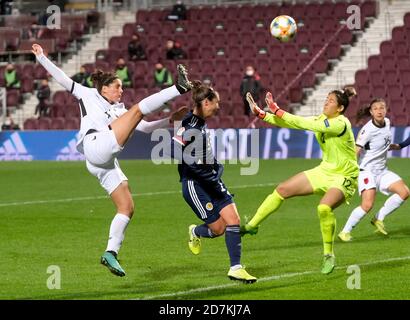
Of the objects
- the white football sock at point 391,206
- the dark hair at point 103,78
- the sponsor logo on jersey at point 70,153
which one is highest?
the dark hair at point 103,78

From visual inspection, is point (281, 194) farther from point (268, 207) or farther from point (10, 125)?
point (10, 125)

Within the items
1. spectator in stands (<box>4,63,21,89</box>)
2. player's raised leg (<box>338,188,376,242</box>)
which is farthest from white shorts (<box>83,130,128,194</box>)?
spectator in stands (<box>4,63,21,89</box>)

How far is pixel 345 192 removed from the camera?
11.9m

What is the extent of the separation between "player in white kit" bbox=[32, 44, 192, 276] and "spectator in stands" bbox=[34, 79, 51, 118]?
23.5m

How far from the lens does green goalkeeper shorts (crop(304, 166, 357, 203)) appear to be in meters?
12.0

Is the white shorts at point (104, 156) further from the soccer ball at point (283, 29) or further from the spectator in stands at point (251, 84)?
the spectator in stands at point (251, 84)

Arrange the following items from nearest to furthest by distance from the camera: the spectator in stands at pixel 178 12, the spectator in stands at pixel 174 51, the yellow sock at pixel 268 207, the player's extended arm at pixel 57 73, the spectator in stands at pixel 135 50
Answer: the player's extended arm at pixel 57 73 < the yellow sock at pixel 268 207 < the spectator in stands at pixel 174 51 < the spectator in stands at pixel 135 50 < the spectator in stands at pixel 178 12

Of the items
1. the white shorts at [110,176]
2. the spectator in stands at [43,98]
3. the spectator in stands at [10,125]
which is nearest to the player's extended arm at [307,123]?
the white shorts at [110,176]

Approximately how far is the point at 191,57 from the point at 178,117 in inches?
993

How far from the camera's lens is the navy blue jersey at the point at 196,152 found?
36.7 ft

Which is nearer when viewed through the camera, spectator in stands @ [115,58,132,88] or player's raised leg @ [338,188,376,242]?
player's raised leg @ [338,188,376,242]

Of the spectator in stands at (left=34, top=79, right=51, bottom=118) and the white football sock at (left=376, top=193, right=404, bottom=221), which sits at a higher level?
the spectator in stands at (left=34, top=79, right=51, bottom=118)

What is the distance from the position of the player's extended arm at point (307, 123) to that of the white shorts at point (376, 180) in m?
3.08

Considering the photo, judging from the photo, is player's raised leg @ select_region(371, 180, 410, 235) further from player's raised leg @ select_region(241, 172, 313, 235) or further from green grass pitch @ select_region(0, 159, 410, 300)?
player's raised leg @ select_region(241, 172, 313, 235)
